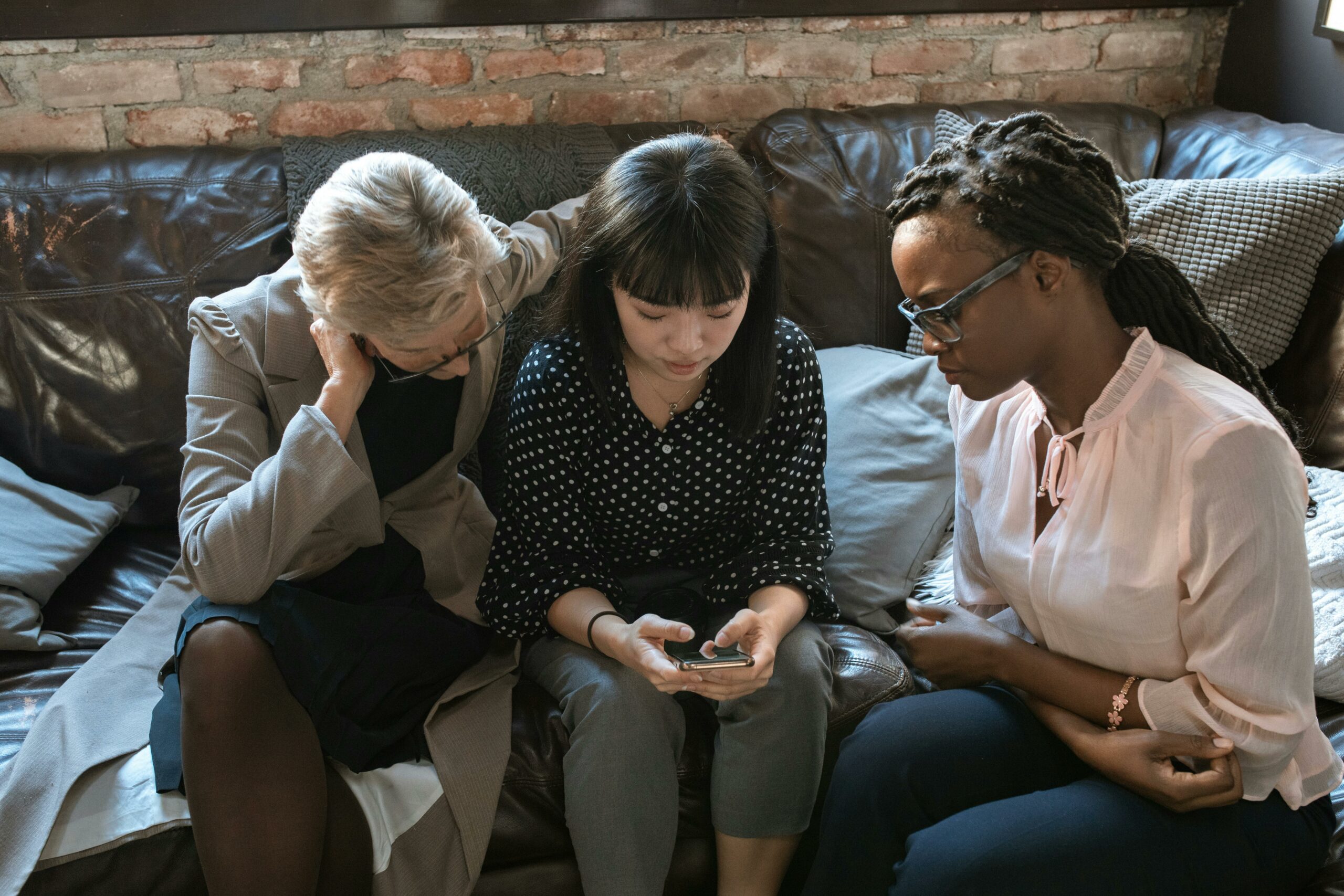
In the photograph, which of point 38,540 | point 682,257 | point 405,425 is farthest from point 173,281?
point 682,257

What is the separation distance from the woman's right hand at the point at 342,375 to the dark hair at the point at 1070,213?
0.75 meters

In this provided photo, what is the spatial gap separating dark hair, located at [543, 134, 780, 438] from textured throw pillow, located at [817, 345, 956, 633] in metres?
0.33

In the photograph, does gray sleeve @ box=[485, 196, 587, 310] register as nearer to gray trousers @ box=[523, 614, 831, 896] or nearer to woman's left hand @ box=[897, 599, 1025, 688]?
gray trousers @ box=[523, 614, 831, 896]

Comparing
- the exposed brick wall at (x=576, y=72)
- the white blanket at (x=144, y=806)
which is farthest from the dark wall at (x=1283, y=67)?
the white blanket at (x=144, y=806)

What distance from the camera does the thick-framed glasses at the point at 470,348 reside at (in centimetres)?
142

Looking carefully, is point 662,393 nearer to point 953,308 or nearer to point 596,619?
point 596,619

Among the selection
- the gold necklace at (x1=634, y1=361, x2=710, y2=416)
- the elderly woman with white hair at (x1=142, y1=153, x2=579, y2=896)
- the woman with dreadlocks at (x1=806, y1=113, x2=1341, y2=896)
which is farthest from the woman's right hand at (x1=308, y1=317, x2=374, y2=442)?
the woman with dreadlocks at (x1=806, y1=113, x2=1341, y2=896)

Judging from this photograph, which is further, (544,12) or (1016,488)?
(544,12)

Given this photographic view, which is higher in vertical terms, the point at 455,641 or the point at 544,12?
the point at 544,12

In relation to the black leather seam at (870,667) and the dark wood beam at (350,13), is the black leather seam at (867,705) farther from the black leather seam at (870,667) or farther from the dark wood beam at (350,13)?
the dark wood beam at (350,13)

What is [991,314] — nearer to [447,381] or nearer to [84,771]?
[447,381]

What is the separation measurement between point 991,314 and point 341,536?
3.20 feet

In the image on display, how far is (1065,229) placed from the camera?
1111 mm

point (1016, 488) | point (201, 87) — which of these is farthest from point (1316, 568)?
point (201, 87)
